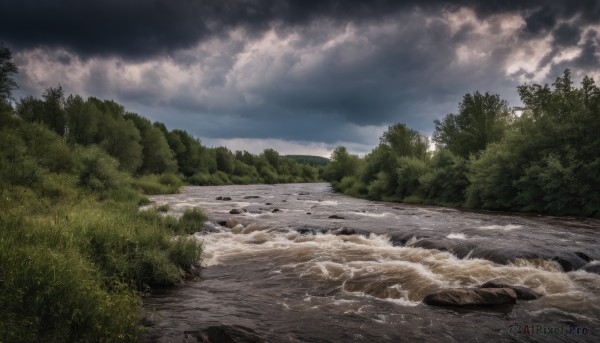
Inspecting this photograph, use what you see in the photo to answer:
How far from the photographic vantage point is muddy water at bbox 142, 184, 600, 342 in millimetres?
6816

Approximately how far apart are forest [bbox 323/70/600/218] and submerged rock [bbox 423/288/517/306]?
2091 centimetres

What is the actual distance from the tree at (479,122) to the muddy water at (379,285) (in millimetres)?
31898

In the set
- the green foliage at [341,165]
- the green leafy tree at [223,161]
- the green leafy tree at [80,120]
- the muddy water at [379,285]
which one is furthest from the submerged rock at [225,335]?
the green leafy tree at [223,161]

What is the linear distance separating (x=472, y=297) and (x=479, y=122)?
46041 mm

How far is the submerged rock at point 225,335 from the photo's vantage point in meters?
6.09

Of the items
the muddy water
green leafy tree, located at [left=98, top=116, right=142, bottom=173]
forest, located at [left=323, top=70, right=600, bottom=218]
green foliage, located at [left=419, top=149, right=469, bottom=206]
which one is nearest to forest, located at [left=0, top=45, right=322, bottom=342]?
the muddy water

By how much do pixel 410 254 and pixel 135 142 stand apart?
51879 millimetres

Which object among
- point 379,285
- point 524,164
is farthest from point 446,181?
point 379,285

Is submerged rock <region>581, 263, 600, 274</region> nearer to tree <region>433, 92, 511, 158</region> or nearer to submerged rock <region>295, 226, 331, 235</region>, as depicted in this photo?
submerged rock <region>295, 226, 331, 235</region>

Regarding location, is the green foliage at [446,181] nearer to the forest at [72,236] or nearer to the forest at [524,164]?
the forest at [524,164]

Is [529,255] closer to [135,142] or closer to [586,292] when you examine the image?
[586,292]

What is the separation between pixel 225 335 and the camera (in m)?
6.21

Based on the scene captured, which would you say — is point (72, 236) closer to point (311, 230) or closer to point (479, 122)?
point (311, 230)

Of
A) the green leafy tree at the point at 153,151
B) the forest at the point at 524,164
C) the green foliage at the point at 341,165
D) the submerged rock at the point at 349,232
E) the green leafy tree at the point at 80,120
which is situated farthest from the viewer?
the green foliage at the point at 341,165
